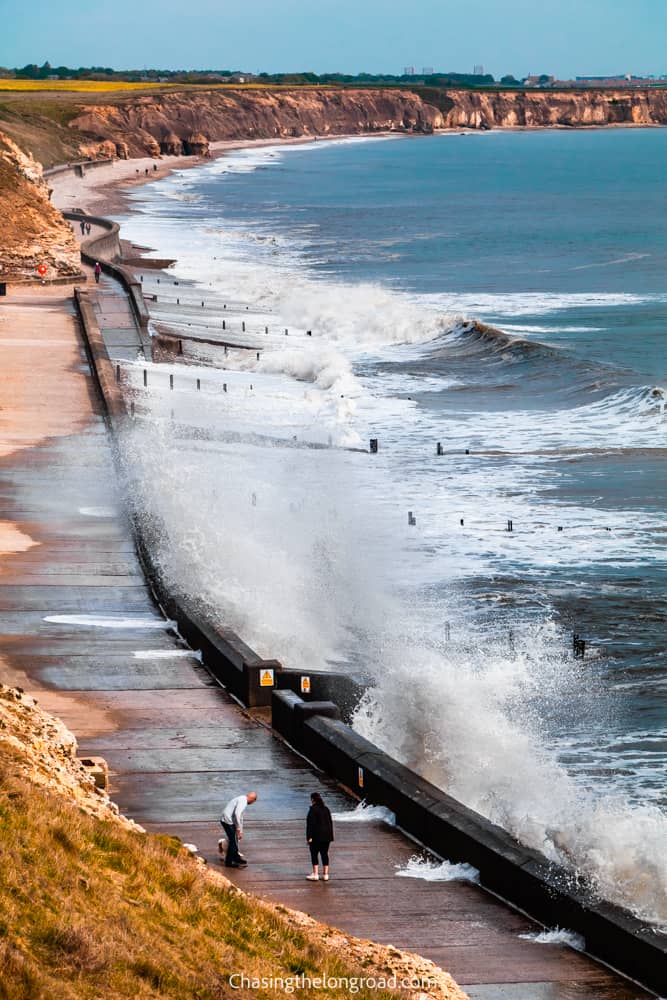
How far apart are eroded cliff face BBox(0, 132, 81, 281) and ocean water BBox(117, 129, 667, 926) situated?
415 cm

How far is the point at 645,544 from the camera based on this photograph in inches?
1090

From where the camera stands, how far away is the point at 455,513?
3041cm

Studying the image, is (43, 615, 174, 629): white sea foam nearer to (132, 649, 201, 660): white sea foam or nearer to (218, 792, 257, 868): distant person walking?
(132, 649, 201, 660): white sea foam

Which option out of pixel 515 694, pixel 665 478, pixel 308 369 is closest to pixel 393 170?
pixel 308 369

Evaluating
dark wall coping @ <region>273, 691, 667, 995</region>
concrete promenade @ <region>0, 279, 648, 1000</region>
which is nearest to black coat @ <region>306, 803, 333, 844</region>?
concrete promenade @ <region>0, 279, 648, 1000</region>

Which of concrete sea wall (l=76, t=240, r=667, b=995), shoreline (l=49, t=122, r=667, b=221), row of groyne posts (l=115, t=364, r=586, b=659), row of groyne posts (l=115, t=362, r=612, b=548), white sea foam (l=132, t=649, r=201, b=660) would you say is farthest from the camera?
shoreline (l=49, t=122, r=667, b=221)

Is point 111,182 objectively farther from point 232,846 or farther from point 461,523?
point 232,846

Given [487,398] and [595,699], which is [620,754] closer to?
[595,699]

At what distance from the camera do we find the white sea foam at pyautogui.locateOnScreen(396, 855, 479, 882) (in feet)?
42.3

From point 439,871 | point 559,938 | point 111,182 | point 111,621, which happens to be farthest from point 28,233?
point 111,182

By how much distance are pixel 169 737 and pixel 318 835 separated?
4.52 m

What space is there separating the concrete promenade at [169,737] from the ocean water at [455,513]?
118 cm

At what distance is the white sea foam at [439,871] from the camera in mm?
12878

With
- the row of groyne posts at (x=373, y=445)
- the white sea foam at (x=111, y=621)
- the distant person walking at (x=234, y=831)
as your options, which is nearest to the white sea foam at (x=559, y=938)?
the distant person walking at (x=234, y=831)
